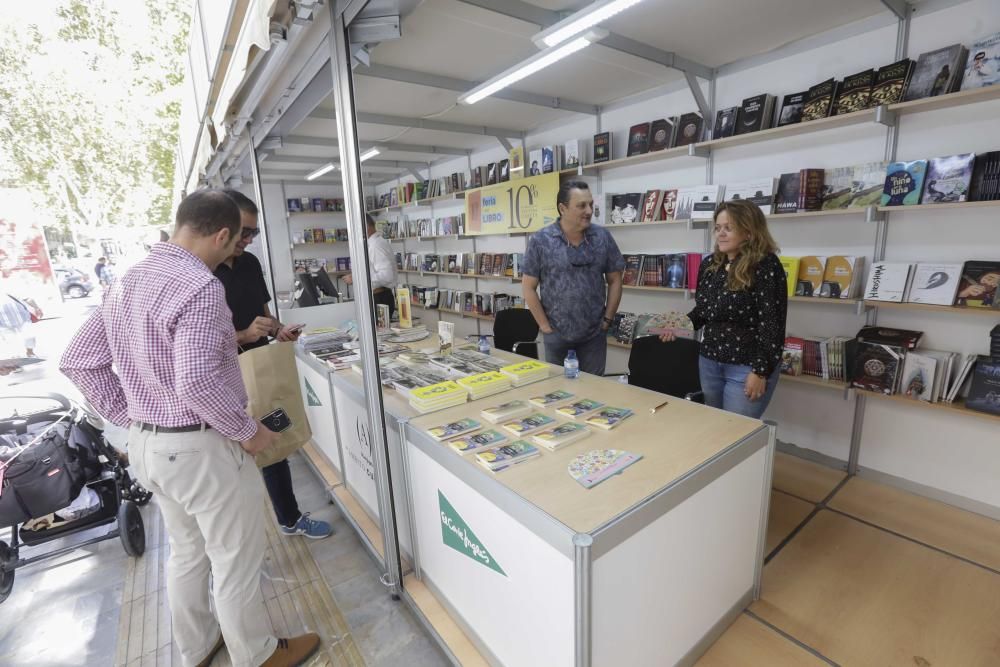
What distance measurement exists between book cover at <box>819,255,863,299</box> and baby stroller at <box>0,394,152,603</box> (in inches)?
163

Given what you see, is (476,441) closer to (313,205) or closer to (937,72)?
(937,72)

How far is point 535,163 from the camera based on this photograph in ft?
14.7

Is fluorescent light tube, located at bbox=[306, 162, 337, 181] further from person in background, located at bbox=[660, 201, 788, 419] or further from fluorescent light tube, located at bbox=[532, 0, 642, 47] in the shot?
person in background, located at bbox=[660, 201, 788, 419]

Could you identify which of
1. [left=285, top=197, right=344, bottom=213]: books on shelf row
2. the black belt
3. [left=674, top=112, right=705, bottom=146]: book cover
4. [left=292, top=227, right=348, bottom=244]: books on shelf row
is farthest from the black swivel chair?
[left=285, top=197, right=344, bottom=213]: books on shelf row

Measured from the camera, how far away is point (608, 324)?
2955 mm

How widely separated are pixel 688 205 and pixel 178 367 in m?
3.33

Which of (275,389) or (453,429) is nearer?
(453,429)

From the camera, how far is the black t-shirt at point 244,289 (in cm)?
216

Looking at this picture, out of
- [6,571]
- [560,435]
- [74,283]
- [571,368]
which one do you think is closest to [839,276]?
[571,368]

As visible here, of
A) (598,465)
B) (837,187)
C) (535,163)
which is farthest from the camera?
(535,163)

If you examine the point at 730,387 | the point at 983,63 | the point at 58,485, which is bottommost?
the point at 58,485

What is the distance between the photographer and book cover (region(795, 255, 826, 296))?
2826mm

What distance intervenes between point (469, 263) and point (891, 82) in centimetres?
429

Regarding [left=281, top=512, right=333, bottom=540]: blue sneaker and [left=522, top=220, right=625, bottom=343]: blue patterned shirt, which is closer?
[left=281, top=512, right=333, bottom=540]: blue sneaker
